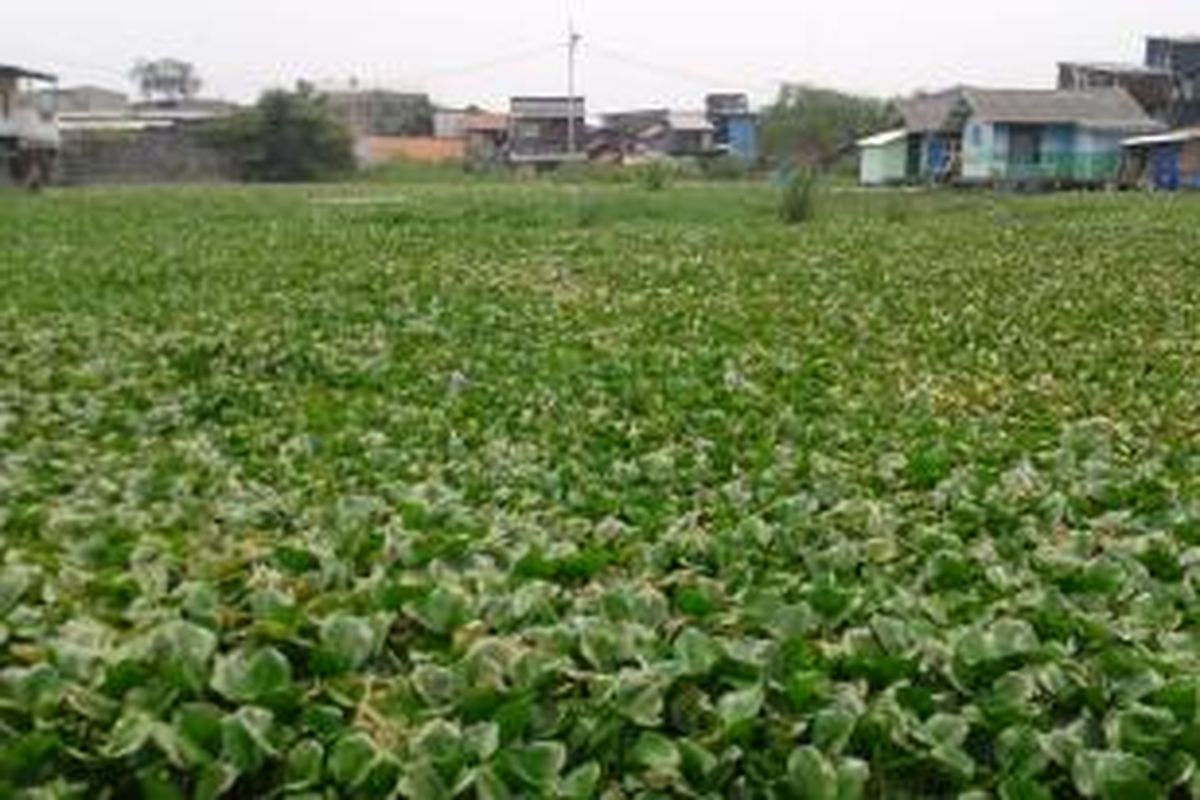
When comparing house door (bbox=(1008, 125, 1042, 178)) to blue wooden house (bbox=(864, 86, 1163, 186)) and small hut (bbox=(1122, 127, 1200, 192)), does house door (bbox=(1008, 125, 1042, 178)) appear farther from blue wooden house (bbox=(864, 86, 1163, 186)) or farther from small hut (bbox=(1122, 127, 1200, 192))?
small hut (bbox=(1122, 127, 1200, 192))

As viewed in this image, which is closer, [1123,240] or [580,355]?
[580,355]

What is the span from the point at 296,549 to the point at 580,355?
6257mm

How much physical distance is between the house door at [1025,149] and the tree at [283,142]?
21.6 meters

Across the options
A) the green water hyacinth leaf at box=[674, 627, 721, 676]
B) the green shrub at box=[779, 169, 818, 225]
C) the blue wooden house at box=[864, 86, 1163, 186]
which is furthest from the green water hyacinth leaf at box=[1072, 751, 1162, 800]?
the blue wooden house at box=[864, 86, 1163, 186]

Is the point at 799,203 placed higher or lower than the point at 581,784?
lower

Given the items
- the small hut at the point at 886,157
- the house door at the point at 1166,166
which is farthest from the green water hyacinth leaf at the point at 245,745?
the small hut at the point at 886,157

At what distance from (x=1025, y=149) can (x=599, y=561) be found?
163 ft

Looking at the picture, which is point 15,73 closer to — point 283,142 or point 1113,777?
point 283,142

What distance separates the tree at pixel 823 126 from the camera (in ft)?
221

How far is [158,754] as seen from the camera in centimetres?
275

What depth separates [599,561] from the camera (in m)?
3.93

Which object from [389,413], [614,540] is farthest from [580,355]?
[614,540]

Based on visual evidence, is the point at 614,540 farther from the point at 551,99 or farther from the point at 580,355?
the point at 551,99

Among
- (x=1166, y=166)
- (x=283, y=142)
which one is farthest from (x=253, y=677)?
(x=283, y=142)
